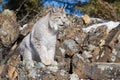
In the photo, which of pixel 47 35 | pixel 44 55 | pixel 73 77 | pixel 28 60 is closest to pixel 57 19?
pixel 47 35

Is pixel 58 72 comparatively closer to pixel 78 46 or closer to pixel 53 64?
pixel 53 64

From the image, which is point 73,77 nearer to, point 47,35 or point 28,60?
point 28,60

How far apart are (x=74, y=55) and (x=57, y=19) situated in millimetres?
1164

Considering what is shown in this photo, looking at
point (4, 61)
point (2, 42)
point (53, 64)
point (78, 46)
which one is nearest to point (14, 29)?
point (2, 42)

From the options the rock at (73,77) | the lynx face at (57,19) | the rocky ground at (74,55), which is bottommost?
the rock at (73,77)

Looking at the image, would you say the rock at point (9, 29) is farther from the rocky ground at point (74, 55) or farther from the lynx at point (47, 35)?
the lynx at point (47, 35)

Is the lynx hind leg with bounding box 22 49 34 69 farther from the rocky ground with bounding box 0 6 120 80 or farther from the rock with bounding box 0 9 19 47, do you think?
the rock with bounding box 0 9 19 47

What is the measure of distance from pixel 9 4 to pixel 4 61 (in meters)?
6.65

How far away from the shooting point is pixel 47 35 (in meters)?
6.79

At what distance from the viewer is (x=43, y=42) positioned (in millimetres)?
6793

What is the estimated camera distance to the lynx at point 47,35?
265 inches

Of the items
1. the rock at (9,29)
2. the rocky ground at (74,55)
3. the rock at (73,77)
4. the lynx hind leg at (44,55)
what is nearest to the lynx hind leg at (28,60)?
the rocky ground at (74,55)

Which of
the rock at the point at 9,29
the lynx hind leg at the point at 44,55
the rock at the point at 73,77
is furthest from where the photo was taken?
the rock at the point at 9,29

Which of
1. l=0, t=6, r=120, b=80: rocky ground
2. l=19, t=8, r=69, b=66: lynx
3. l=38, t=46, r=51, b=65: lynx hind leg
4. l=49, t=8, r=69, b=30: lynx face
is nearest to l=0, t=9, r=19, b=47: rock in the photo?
l=0, t=6, r=120, b=80: rocky ground
